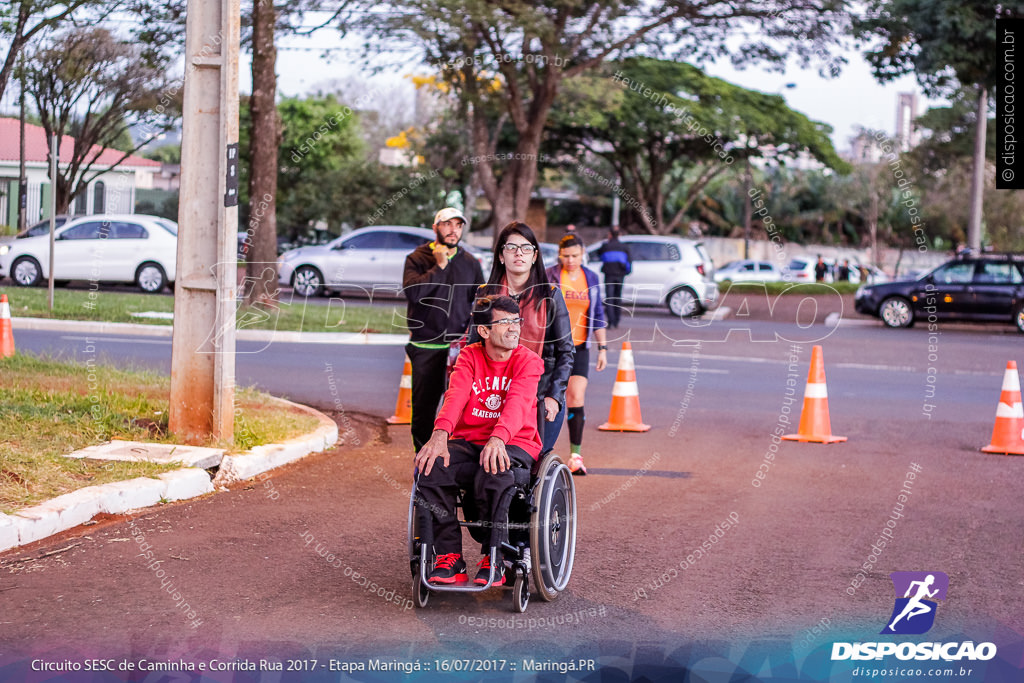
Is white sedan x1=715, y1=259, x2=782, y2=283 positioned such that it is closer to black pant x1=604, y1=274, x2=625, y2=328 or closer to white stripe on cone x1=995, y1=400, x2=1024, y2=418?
black pant x1=604, y1=274, x2=625, y2=328

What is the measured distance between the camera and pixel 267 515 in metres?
7.14

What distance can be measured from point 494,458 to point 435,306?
2.70 meters

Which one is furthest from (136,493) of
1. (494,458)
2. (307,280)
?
(307,280)

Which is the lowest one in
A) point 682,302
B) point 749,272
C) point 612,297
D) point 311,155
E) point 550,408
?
point 550,408

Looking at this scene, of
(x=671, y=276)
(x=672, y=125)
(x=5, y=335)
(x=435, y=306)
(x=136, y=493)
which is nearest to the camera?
(x=136, y=493)

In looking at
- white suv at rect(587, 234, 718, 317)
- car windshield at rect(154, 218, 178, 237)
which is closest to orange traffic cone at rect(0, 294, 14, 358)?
car windshield at rect(154, 218, 178, 237)

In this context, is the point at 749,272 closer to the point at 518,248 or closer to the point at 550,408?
the point at 518,248

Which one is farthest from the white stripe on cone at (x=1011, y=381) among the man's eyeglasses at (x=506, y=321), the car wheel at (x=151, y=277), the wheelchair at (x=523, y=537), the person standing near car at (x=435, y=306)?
the car wheel at (x=151, y=277)

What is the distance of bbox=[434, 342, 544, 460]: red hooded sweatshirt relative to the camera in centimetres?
552

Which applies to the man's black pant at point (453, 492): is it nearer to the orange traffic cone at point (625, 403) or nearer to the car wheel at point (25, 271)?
the orange traffic cone at point (625, 403)

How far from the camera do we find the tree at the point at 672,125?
1551 inches

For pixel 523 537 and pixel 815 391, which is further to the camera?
pixel 815 391

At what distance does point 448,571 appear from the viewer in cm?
527

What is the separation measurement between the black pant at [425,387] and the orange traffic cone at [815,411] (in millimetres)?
3828
